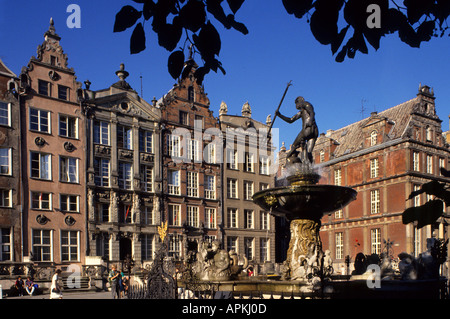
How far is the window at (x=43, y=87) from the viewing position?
30972 millimetres

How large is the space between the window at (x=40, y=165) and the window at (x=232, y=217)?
50.9 ft

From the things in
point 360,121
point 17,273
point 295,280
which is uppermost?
point 360,121

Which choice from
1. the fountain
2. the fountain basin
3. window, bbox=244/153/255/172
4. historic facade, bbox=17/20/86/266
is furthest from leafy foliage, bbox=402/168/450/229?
window, bbox=244/153/255/172

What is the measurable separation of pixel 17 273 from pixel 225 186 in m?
18.2

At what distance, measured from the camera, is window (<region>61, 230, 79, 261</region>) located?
101 feet

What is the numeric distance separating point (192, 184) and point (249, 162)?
6.76m

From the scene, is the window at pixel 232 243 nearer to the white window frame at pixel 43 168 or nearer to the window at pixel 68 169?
the window at pixel 68 169

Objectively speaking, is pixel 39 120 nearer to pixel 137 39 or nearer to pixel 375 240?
pixel 375 240

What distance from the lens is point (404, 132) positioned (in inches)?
1593

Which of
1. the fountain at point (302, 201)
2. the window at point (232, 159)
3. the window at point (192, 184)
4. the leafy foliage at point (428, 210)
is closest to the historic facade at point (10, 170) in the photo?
the window at point (192, 184)

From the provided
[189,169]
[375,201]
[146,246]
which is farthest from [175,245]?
[375,201]

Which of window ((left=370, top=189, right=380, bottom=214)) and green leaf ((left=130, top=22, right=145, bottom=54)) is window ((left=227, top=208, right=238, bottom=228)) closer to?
window ((left=370, top=189, right=380, bottom=214))
